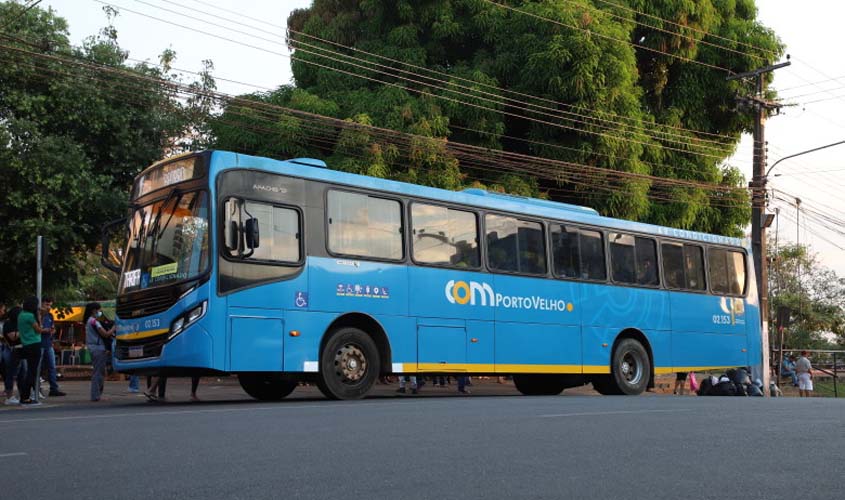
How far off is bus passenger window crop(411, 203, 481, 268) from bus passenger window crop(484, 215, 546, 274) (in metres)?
0.40

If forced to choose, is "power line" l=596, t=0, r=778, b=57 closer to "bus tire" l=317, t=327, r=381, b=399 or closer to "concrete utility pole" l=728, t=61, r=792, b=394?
"concrete utility pole" l=728, t=61, r=792, b=394

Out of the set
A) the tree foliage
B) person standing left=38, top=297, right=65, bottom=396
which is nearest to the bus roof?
person standing left=38, top=297, right=65, bottom=396

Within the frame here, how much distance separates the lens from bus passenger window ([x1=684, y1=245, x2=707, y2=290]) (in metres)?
21.1

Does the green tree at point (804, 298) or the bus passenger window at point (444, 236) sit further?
the green tree at point (804, 298)

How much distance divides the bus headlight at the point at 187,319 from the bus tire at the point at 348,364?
2.04 m

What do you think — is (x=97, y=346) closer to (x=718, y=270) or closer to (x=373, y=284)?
(x=373, y=284)

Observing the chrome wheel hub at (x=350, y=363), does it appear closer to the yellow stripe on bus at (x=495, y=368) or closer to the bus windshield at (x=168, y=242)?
the yellow stripe on bus at (x=495, y=368)

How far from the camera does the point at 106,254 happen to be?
51.9 feet

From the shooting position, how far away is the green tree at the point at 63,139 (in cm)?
Result: 2431

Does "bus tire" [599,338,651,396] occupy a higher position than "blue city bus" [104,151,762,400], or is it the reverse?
"blue city bus" [104,151,762,400]

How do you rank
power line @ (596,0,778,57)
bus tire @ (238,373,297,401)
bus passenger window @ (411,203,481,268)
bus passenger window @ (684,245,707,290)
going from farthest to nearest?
power line @ (596,0,778,57), bus passenger window @ (684,245,707,290), bus tire @ (238,373,297,401), bus passenger window @ (411,203,481,268)

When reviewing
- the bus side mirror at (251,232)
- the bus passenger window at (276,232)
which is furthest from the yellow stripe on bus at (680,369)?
the bus side mirror at (251,232)

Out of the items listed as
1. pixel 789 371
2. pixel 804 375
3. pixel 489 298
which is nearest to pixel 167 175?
pixel 489 298

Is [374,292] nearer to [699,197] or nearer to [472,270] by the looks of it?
[472,270]
